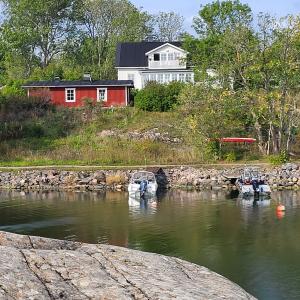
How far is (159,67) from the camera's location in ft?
258

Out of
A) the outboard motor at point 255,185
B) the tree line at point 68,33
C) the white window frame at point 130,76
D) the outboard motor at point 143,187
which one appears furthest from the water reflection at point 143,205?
the tree line at point 68,33

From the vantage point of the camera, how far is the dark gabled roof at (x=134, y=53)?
81.0 metres

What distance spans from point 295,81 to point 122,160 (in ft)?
54.7

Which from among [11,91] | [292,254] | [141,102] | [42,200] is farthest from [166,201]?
[11,91]

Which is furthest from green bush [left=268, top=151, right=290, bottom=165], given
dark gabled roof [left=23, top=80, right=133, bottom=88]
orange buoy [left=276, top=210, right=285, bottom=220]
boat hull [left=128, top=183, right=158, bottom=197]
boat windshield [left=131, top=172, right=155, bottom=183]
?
dark gabled roof [left=23, top=80, right=133, bottom=88]

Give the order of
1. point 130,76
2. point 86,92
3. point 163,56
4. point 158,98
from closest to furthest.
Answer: point 158,98, point 86,92, point 163,56, point 130,76

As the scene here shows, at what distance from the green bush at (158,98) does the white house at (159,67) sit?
8251mm

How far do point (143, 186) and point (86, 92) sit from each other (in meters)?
27.6

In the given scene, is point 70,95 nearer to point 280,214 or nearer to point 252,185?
point 252,185

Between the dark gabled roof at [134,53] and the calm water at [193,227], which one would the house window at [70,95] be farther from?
the calm water at [193,227]

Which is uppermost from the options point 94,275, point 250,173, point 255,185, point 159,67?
point 159,67

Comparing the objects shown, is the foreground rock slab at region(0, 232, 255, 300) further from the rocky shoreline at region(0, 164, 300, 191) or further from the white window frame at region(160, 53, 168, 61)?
the white window frame at region(160, 53, 168, 61)

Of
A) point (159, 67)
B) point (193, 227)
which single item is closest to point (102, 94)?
point (159, 67)

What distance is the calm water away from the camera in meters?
25.7
